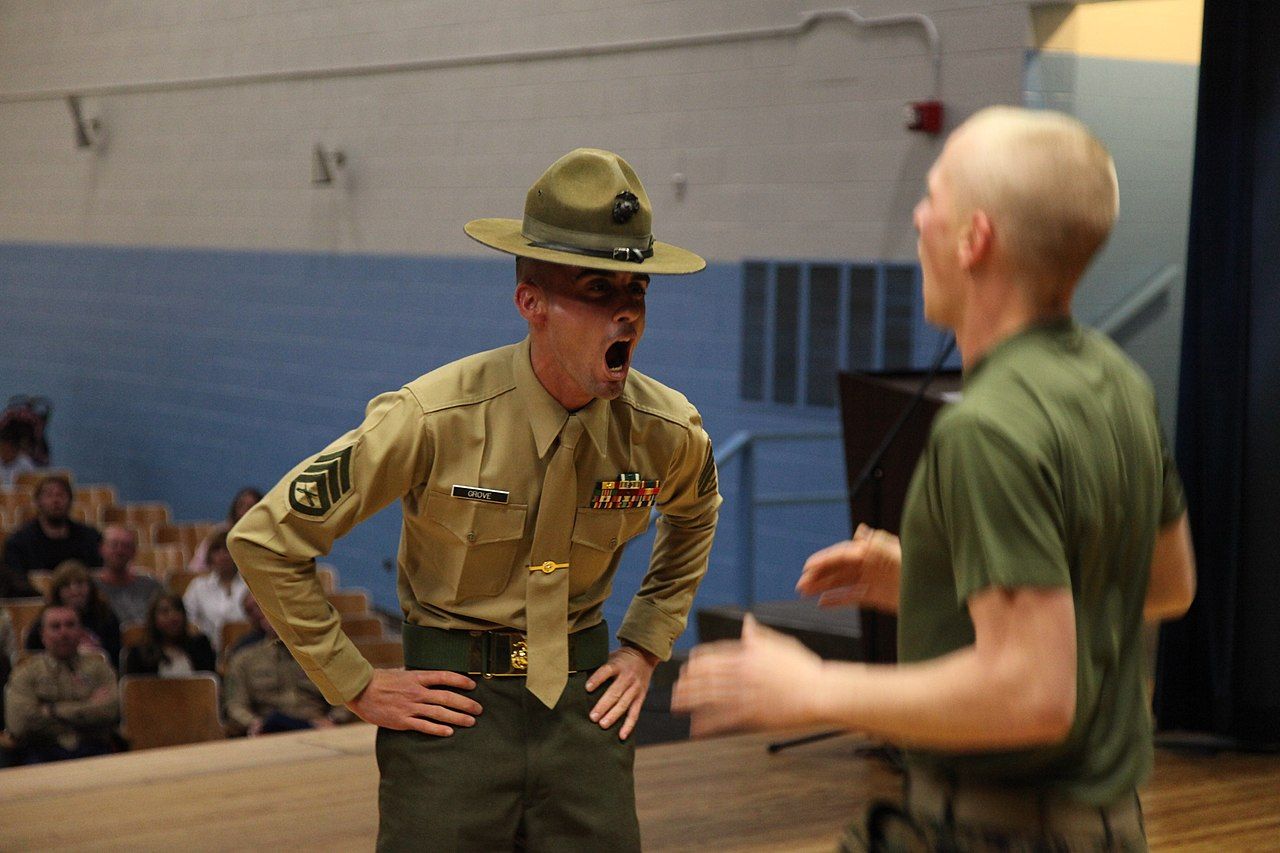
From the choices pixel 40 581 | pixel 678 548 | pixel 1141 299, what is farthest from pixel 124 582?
pixel 678 548

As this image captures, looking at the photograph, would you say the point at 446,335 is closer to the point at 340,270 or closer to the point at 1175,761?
the point at 340,270

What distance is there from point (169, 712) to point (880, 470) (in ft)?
8.64

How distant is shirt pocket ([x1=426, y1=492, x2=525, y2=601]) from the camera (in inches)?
83.9

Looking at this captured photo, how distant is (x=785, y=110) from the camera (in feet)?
22.6

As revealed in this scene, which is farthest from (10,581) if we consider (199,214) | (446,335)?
(199,214)

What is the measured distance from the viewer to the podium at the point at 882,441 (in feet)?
13.8

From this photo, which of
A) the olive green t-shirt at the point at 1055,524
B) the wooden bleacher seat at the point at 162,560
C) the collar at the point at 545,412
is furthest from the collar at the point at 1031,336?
the wooden bleacher seat at the point at 162,560

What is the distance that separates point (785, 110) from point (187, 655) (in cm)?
341

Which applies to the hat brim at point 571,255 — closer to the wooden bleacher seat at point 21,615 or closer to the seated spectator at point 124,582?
the wooden bleacher seat at point 21,615

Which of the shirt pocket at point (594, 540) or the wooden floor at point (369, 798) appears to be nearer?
the shirt pocket at point (594, 540)

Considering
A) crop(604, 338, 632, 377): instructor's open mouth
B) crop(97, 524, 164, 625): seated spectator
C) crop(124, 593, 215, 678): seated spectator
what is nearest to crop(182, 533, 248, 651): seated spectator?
crop(97, 524, 164, 625): seated spectator

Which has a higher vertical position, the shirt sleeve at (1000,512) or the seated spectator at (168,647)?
the shirt sleeve at (1000,512)

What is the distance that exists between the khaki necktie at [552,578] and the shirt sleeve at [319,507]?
0.59 feet

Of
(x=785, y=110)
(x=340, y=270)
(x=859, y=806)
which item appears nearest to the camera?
(x=859, y=806)
